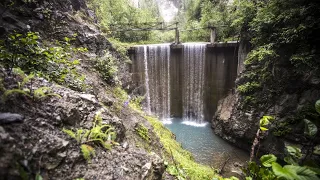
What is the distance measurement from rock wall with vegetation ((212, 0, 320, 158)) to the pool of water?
633 millimetres

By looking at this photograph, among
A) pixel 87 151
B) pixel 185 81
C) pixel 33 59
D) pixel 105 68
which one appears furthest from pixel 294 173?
pixel 185 81

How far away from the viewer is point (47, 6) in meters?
5.20

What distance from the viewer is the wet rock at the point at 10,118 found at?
1.71m

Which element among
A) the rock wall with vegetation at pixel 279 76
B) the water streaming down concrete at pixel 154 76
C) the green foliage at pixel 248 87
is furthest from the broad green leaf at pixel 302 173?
the water streaming down concrete at pixel 154 76

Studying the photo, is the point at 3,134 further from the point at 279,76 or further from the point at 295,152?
the point at 279,76

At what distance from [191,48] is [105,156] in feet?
31.5

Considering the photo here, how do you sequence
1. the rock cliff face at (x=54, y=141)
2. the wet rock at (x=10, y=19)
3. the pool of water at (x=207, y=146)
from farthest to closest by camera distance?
the pool of water at (x=207, y=146) < the wet rock at (x=10, y=19) < the rock cliff face at (x=54, y=141)

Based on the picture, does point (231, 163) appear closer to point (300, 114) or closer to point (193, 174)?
point (300, 114)

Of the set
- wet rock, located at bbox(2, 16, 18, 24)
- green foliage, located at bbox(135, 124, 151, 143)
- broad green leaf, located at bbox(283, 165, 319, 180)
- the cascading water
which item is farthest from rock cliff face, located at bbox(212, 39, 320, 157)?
wet rock, located at bbox(2, 16, 18, 24)

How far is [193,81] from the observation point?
37.1 ft

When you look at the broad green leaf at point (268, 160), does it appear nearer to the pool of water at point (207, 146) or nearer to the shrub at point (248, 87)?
the pool of water at point (207, 146)

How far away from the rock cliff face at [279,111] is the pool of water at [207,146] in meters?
0.58

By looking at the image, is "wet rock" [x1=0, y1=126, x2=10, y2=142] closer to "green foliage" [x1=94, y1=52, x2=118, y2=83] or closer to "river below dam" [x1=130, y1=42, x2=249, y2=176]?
"green foliage" [x1=94, y1=52, x2=118, y2=83]

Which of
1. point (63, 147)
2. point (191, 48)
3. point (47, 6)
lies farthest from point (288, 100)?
point (47, 6)
